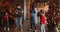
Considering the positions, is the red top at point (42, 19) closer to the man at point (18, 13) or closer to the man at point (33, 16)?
the man at point (33, 16)

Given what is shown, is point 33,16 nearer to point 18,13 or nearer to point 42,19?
point 42,19

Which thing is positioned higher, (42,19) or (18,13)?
(18,13)

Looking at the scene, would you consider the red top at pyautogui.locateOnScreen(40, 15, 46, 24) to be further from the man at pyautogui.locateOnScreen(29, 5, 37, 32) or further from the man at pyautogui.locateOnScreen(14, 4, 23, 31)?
the man at pyautogui.locateOnScreen(14, 4, 23, 31)

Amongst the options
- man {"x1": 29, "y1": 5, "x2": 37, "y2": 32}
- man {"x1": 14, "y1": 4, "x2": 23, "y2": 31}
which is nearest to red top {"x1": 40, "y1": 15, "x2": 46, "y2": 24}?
man {"x1": 29, "y1": 5, "x2": 37, "y2": 32}

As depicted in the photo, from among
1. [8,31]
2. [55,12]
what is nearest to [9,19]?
[8,31]

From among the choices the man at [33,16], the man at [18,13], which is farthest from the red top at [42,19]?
the man at [18,13]

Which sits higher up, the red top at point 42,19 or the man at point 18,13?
the man at point 18,13

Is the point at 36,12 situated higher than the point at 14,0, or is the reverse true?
the point at 14,0

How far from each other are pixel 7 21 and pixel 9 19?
0.19 feet

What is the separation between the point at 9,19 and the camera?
9.91 ft

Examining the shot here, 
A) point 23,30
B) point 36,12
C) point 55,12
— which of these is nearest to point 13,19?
point 23,30

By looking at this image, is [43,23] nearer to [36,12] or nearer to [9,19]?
A: [36,12]

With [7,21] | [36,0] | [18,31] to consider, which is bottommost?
[18,31]

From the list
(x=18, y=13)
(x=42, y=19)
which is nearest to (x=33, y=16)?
(x=42, y=19)
